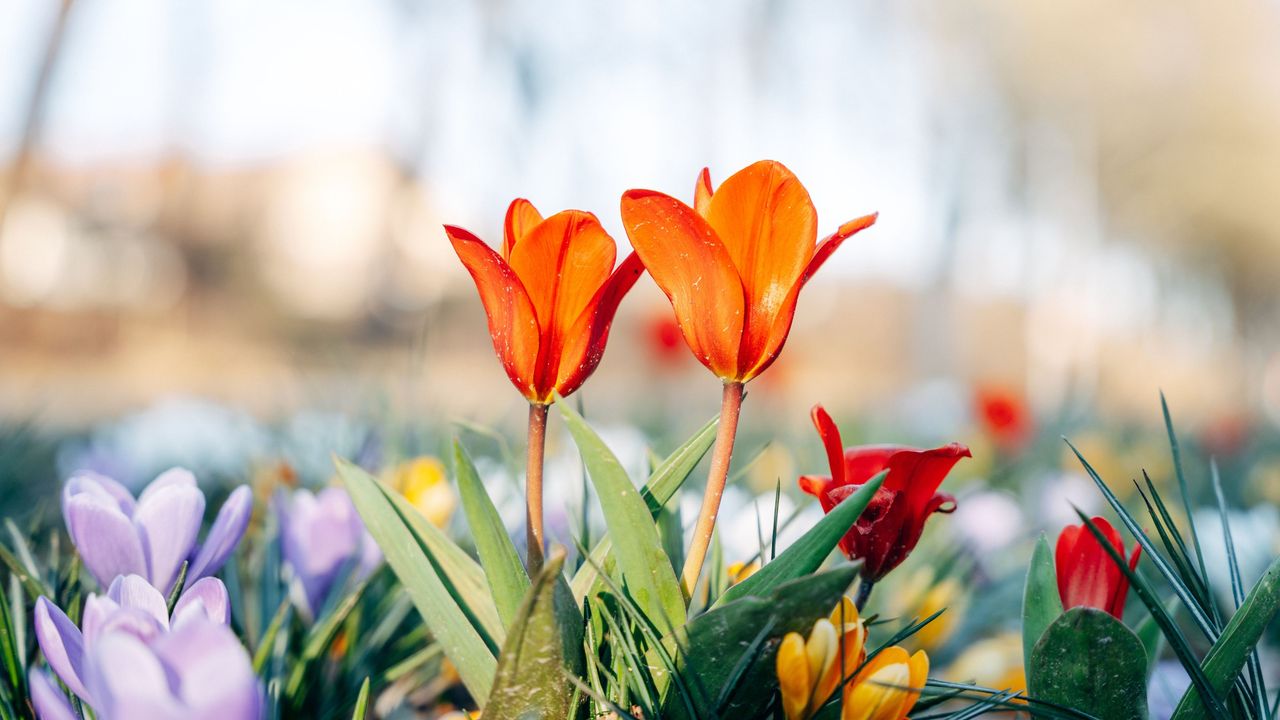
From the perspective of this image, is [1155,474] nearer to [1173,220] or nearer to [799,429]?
[799,429]

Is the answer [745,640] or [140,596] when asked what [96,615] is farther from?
[745,640]

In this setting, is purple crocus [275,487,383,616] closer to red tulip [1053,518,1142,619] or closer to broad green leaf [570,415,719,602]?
broad green leaf [570,415,719,602]

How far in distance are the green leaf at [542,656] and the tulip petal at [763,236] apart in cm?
16

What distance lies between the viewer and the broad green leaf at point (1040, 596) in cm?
54

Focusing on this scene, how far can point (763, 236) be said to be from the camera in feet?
1.54

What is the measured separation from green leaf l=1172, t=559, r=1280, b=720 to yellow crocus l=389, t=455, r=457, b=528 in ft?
2.30

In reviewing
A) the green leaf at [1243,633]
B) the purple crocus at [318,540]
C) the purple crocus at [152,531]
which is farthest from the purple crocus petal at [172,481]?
the green leaf at [1243,633]

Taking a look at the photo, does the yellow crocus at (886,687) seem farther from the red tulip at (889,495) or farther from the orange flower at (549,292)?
the orange flower at (549,292)

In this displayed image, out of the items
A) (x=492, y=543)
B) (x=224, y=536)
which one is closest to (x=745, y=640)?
(x=492, y=543)

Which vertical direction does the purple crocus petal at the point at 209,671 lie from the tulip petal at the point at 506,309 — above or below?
below

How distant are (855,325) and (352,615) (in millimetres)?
20403

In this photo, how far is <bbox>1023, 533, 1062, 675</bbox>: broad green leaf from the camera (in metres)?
0.54

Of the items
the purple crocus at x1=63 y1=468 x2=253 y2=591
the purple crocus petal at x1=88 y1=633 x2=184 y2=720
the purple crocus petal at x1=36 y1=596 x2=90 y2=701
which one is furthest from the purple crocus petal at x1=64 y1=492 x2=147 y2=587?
the purple crocus petal at x1=88 y1=633 x2=184 y2=720

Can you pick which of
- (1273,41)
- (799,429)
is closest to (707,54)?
(799,429)
